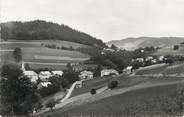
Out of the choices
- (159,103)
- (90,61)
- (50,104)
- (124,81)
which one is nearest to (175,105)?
(159,103)

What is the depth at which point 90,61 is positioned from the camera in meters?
142

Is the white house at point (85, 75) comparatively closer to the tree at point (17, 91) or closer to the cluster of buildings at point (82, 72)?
the cluster of buildings at point (82, 72)

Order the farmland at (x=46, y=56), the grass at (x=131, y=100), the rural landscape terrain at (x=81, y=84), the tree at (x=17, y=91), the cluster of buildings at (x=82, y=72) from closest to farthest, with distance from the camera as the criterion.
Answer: the tree at (x=17, y=91)
the rural landscape terrain at (x=81, y=84)
the grass at (x=131, y=100)
the cluster of buildings at (x=82, y=72)
the farmland at (x=46, y=56)

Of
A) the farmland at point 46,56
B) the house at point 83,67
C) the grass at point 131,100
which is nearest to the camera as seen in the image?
the grass at point 131,100

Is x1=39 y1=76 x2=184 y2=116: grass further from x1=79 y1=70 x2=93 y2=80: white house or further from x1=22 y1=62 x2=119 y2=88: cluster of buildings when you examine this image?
x1=79 y1=70 x2=93 y2=80: white house

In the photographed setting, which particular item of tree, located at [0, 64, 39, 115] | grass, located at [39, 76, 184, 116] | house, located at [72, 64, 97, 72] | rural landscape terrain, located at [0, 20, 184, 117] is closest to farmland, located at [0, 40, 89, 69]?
rural landscape terrain, located at [0, 20, 184, 117]

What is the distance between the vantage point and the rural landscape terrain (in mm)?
44344

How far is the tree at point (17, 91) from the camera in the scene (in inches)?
1734

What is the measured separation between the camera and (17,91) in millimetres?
46906

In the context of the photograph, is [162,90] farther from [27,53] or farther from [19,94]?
[27,53]

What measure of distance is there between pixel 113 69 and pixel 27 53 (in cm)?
2399

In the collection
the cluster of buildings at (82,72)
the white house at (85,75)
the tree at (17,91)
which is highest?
the tree at (17,91)

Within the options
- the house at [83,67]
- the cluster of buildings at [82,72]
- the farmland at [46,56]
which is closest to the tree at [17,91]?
the cluster of buildings at [82,72]

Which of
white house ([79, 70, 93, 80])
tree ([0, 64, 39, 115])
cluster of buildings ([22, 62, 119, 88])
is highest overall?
tree ([0, 64, 39, 115])
